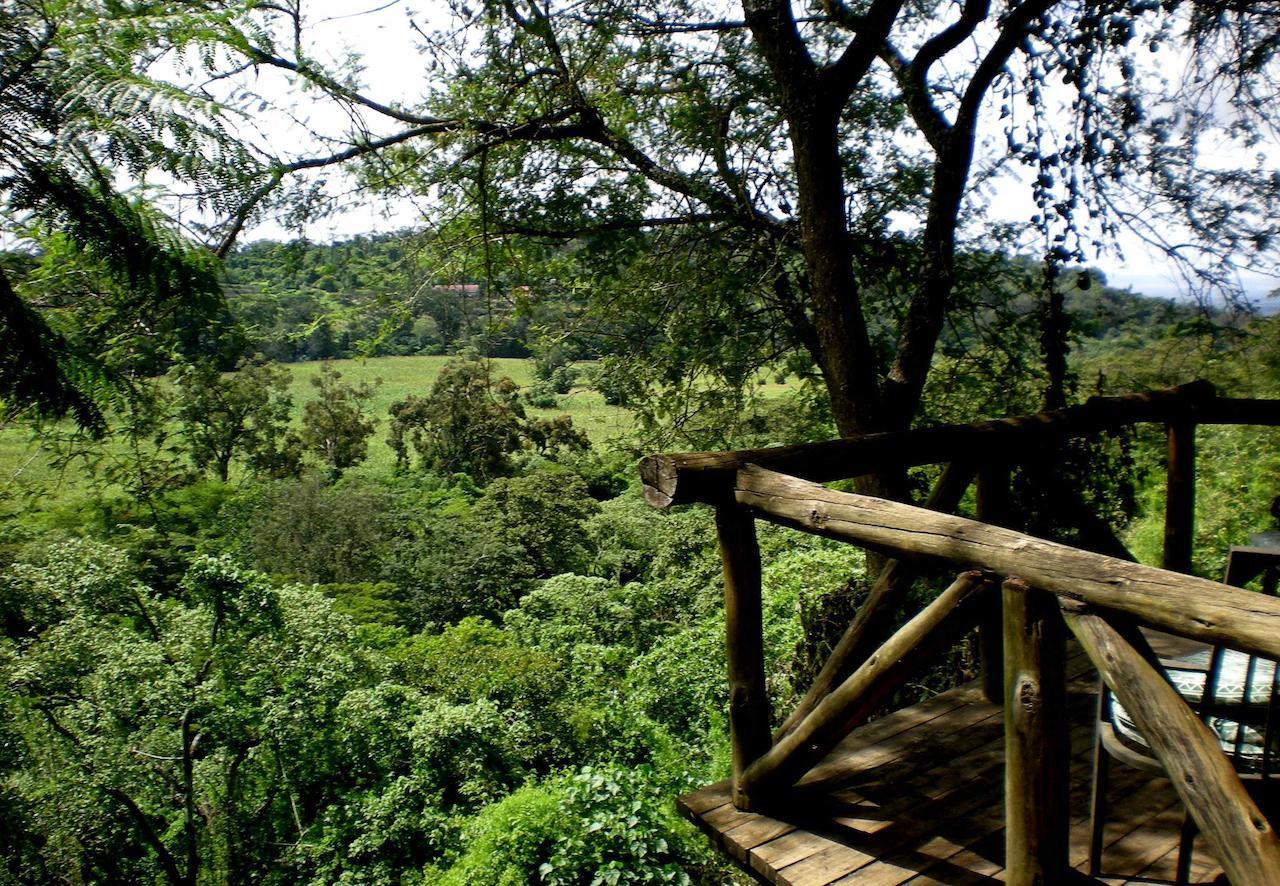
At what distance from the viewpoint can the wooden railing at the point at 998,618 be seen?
4.60 feet

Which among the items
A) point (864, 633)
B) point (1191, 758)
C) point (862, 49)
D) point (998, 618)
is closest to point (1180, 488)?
point (998, 618)

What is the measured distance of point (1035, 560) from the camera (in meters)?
1.72

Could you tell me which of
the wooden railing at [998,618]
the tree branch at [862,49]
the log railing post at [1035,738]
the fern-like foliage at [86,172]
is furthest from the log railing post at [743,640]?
the tree branch at [862,49]

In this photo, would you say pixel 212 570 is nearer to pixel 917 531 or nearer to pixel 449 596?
pixel 449 596

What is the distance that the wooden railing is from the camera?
140 cm

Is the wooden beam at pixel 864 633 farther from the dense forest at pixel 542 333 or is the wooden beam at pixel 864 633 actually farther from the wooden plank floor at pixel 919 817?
the dense forest at pixel 542 333

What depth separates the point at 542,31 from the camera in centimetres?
489

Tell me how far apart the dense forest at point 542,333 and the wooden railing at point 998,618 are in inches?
→ 72.2

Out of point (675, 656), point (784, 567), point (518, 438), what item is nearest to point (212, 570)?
point (675, 656)

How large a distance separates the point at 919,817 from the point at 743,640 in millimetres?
707

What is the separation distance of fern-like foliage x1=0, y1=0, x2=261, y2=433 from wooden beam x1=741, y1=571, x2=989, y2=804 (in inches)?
88.1

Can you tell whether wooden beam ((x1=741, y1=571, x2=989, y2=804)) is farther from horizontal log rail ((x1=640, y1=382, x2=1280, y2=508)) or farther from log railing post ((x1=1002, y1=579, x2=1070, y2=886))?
horizontal log rail ((x1=640, y1=382, x2=1280, y2=508))

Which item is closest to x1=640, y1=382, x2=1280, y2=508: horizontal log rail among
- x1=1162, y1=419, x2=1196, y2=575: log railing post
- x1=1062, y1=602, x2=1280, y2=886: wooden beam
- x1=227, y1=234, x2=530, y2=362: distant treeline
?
x1=1162, y1=419, x2=1196, y2=575: log railing post

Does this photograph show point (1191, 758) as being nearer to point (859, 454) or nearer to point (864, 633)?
point (864, 633)
